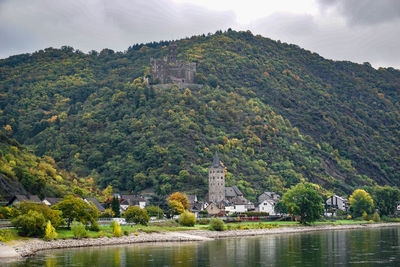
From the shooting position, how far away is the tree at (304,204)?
112m

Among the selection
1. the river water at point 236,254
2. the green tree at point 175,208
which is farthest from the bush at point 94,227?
the green tree at point 175,208

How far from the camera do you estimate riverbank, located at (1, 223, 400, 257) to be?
64100 millimetres

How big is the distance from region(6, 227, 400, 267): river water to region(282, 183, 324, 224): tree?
2954 centimetres

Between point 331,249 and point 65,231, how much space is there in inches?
1325

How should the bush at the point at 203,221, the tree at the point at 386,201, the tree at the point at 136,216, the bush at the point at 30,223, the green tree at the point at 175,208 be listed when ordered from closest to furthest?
1. the bush at the point at 30,223
2. the tree at the point at 136,216
3. the bush at the point at 203,221
4. the green tree at the point at 175,208
5. the tree at the point at 386,201

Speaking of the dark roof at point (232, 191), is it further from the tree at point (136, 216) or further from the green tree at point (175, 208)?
the tree at point (136, 216)

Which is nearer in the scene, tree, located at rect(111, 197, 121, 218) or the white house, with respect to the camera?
tree, located at rect(111, 197, 121, 218)

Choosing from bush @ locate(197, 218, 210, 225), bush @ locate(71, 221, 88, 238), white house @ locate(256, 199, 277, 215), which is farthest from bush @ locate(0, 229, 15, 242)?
white house @ locate(256, 199, 277, 215)

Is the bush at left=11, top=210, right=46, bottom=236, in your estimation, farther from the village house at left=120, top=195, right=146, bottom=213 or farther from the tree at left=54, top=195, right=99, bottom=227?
the village house at left=120, top=195, right=146, bottom=213

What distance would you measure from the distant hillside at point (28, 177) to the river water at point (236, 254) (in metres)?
27.3

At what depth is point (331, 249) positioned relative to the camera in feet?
235

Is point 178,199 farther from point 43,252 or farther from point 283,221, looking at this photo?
point 43,252

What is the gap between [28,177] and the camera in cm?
9512

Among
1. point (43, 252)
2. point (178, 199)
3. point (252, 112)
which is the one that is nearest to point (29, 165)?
point (178, 199)
